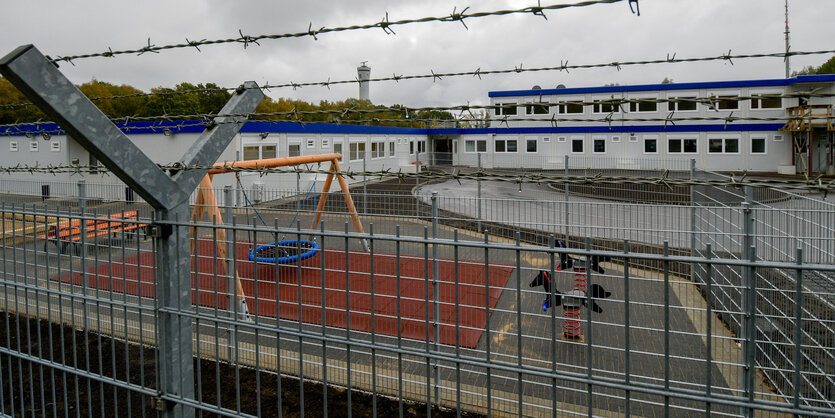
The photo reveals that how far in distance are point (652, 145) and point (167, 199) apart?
36791mm

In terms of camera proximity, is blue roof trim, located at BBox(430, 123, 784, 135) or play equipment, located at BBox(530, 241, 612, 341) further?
blue roof trim, located at BBox(430, 123, 784, 135)

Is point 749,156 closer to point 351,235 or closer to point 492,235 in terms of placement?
point 492,235

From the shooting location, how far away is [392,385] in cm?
537

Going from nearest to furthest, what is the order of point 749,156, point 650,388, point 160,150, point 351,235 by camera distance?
1. point 650,388
2. point 351,235
3. point 160,150
4. point 749,156

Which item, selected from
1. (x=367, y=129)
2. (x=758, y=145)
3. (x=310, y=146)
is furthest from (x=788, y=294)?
(x=758, y=145)

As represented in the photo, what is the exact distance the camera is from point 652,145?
35281mm

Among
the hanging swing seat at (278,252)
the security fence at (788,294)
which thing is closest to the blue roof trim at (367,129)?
the hanging swing seat at (278,252)

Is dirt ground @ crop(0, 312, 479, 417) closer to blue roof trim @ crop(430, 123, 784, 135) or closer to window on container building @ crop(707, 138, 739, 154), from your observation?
blue roof trim @ crop(430, 123, 784, 135)

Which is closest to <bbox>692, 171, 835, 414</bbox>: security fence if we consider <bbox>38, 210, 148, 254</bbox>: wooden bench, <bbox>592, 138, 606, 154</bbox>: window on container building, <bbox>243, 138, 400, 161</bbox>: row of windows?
<bbox>38, 210, 148, 254</bbox>: wooden bench

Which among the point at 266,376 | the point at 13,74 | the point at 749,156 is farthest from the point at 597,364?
the point at 749,156

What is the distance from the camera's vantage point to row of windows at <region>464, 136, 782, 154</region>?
109 feet

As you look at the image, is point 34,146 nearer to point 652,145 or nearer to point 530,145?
point 530,145

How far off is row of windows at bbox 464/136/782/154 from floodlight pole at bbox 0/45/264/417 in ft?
112

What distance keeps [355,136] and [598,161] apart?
16419mm
